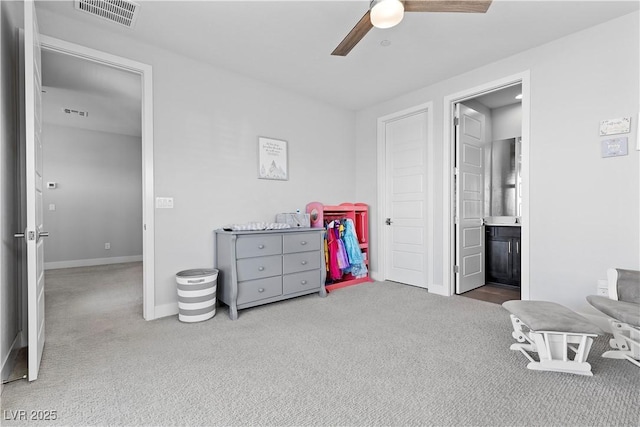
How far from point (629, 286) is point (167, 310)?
3704 millimetres

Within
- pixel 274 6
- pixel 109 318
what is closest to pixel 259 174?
pixel 274 6

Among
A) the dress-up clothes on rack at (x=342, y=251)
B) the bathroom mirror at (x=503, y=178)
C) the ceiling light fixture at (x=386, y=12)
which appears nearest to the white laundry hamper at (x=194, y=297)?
the dress-up clothes on rack at (x=342, y=251)

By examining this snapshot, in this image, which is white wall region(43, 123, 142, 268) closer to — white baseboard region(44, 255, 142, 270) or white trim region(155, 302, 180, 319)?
white baseboard region(44, 255, 142, 270)

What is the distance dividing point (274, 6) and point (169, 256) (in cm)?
237

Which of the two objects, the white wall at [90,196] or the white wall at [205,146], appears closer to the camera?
the white wall at [205,146]

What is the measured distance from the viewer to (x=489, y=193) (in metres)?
4.44

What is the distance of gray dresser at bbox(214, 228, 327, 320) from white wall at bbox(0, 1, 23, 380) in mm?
1482

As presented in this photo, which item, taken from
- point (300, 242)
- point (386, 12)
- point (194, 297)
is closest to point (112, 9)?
point (386, 12)

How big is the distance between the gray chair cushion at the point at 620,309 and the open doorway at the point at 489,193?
3.32 feet

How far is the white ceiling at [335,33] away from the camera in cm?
235

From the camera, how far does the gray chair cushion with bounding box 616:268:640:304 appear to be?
80.7 inches

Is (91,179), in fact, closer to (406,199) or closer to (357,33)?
(406,199)

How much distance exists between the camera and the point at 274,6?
2.33 metres

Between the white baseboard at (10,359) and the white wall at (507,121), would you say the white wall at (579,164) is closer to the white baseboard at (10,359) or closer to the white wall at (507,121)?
the white wall at (507,121)
